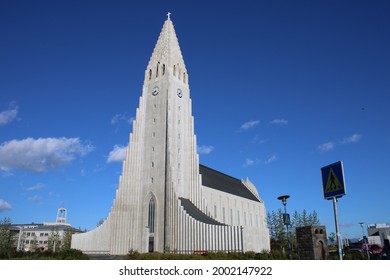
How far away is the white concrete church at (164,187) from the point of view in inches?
1788

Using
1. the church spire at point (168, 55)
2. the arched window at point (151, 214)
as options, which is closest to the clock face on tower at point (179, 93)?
the church spire at point (168, 55)

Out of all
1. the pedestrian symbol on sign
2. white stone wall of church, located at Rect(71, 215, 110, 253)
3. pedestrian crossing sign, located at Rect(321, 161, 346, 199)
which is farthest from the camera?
white stone wall of church, located at Rect(71, 215, 110, 253)

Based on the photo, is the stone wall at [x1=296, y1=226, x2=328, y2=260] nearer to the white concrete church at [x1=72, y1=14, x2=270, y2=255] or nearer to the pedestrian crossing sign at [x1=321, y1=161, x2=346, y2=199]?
the pedestrian crossing sign at [x1=321, y1=161, x2=346, y2=199]

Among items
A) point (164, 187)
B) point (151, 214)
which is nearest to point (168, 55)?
point (164, 187)

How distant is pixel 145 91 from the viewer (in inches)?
2250

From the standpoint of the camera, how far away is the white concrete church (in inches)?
1788

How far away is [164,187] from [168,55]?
23.2m

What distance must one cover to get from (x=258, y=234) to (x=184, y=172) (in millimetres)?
14591

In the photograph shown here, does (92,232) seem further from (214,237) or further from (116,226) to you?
(214,237)

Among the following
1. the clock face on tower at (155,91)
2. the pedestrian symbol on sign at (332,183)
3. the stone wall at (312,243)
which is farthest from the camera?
the clock face on tower at (155,91)

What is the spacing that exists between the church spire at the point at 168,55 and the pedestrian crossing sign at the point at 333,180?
47841 millimetres

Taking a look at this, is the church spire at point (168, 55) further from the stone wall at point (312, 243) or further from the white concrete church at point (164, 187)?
the stone wall at point (312, 243)

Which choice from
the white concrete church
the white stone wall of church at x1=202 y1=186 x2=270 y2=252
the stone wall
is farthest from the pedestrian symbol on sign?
the white stone wall of church at x1=202 y1=186 x2=270 y2=252
